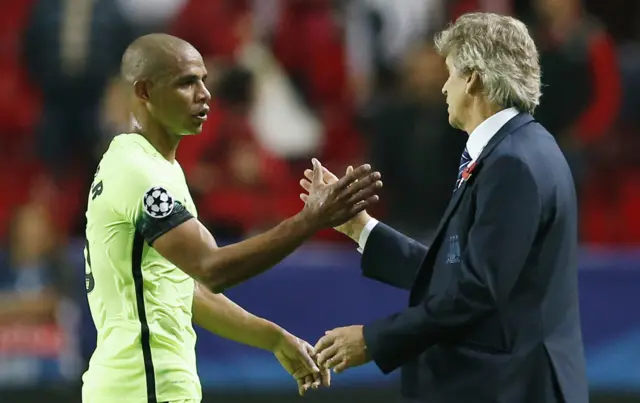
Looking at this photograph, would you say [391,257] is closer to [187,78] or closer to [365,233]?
[365,233]

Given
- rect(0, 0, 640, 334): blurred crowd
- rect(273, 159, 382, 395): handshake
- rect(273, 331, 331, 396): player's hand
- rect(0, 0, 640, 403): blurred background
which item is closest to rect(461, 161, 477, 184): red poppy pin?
rect(273, 159, 382, 395): handshake

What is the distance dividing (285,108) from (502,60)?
521 cm

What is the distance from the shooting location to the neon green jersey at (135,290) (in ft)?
12.3

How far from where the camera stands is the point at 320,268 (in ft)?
25.2

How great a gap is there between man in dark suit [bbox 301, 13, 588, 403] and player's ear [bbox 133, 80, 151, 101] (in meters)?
0.97

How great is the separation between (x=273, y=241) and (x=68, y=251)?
166 inches

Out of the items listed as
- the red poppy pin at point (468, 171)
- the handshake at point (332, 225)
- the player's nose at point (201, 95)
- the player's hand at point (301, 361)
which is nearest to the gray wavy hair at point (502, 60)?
the red poppy pin at point (468, 171)

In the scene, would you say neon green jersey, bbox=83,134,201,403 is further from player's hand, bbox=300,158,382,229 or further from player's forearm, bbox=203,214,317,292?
player's hand, bbox=300,158,382,229

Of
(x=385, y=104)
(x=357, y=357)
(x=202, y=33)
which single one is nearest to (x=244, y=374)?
(x=385, y=104)

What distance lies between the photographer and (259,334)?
13.9 ft

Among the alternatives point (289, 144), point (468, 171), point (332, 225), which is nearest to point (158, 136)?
point (332, 225)

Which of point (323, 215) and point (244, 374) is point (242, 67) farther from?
point (323, 215)

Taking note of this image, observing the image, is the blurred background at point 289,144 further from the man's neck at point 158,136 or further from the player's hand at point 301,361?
the man's neck at point 158,136

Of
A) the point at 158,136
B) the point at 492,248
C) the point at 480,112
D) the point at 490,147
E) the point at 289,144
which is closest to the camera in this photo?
the point at 492,248
